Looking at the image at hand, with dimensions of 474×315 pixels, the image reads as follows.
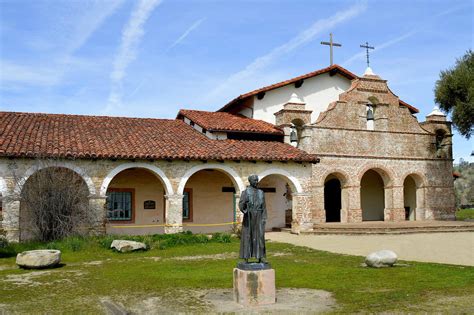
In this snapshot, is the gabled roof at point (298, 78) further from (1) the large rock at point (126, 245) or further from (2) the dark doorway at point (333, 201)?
(1) the large rock at point (126, 245)

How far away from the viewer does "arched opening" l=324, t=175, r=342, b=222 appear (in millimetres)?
26500

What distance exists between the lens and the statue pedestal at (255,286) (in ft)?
26.3

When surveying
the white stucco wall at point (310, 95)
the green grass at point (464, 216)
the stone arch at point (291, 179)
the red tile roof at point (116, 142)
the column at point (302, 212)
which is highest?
the white stucco wall at point (310, 95)

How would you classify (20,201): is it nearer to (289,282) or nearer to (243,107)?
(289,282)

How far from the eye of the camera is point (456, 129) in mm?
26031

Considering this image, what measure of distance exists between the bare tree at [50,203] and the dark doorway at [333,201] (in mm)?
13730

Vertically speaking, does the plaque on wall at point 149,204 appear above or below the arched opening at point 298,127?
below

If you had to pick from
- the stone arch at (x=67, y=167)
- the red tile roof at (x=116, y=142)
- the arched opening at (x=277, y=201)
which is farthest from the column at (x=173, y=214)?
the arched opening at (x=277, y=201)

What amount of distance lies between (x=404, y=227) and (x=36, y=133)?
1549 cm

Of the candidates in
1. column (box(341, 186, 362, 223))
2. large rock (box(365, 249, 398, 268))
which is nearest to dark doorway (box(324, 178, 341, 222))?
column (box(341, 186, 362, 223))

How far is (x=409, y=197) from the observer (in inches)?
1074

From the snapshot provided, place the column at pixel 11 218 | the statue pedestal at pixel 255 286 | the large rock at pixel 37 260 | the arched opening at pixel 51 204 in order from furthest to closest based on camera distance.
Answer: the column at pixel 11 218 < the arched opening at pixel 51 204 < the large rock at pixel 37 260 < the statue pedestal at pixel 255 286

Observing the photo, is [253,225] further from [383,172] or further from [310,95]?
[310,95]

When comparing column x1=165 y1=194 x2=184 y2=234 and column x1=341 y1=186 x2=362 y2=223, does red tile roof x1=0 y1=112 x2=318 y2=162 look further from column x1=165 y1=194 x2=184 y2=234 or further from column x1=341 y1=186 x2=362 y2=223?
column x1=341 y1=186 x2=362 y2=223
